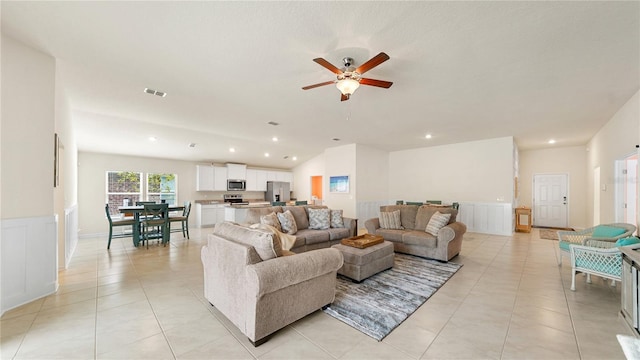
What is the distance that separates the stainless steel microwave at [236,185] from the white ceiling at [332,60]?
3602mm

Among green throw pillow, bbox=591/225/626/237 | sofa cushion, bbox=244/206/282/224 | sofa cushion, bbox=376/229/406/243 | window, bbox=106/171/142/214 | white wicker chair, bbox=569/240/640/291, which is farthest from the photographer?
window, bbox=106/171/142/214

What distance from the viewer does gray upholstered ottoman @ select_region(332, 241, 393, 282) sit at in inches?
127

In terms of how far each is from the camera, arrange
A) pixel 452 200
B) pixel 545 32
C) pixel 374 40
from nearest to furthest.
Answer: pixel 545 32
pixel 374 40
pixel 452 200

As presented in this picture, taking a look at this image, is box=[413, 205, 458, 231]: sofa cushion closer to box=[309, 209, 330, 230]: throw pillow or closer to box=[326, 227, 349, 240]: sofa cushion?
box=[326, 227, 349, 240]: sofa cushion

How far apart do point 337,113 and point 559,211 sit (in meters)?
8.50

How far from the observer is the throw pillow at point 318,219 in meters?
4.81

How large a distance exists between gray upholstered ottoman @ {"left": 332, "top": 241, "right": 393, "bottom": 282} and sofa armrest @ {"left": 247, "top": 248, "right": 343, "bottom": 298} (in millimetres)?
847

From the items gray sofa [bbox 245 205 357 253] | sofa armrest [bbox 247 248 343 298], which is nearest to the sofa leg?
sofa armrest [bbox 247 248 343 298]

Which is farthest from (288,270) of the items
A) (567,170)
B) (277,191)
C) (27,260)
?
(567,170)

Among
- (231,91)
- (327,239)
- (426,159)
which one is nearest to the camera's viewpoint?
(231,91)

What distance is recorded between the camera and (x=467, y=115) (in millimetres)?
4734

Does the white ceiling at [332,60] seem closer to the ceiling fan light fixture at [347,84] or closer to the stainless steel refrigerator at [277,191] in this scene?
the ceiling fan light fixture at [347,84]

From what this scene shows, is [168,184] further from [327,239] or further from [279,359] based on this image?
[279,359]

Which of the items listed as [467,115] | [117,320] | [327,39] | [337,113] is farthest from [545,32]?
[117,320]
